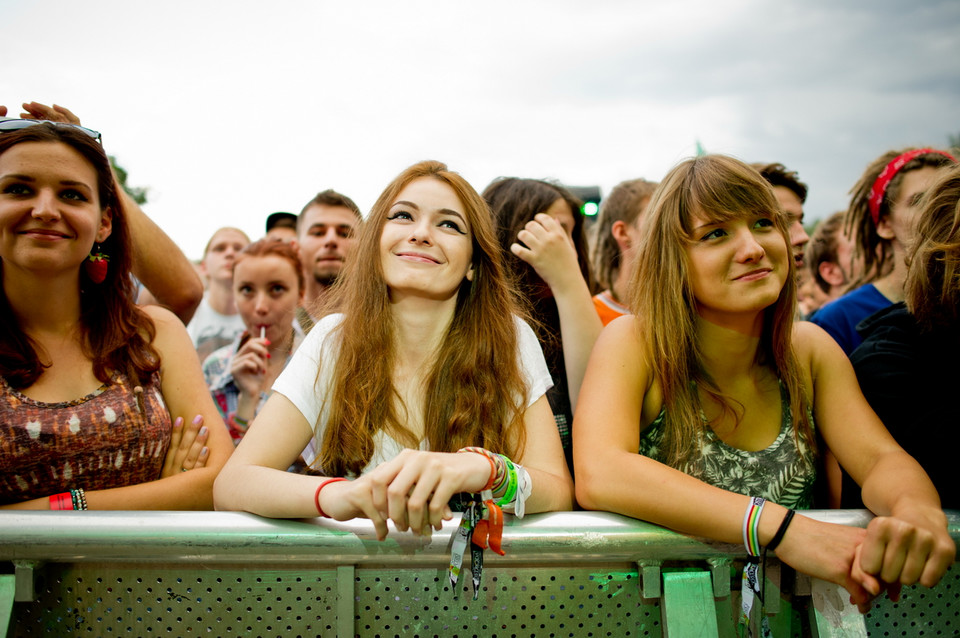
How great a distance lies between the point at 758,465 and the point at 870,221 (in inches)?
68.0

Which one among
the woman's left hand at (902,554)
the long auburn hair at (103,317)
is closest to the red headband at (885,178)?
the woman's left hand at (902,554)

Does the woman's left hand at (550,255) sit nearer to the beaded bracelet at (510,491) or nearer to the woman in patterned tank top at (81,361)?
the beaded bracelet at (510,491)

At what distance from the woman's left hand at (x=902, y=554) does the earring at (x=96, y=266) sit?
195 centimetres

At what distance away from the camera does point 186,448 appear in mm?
1731

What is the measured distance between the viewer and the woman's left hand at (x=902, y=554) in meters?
1.16

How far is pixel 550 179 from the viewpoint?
262 cm

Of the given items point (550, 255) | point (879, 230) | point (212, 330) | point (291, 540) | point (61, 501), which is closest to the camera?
point (291, 540)

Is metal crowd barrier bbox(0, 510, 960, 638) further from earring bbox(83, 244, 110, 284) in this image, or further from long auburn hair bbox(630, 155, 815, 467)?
earring bbox(83, 244, 110, 284)

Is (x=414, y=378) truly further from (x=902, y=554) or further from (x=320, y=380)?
(x=902, y=554)

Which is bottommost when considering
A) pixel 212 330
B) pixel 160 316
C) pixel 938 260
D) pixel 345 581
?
pixel 345 581

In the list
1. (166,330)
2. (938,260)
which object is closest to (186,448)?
(166,330)

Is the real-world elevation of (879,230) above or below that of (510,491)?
above

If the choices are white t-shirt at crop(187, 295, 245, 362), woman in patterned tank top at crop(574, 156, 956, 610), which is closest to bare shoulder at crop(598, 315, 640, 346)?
woman in patterned tank top at crop(574, 156, 956, 610)

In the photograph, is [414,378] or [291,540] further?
[414,378]
